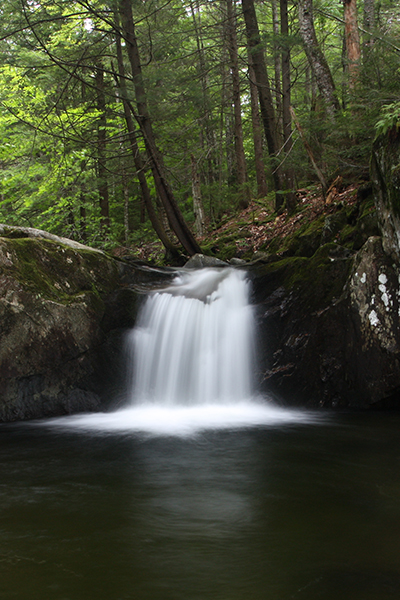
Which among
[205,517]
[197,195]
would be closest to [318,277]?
[205,517]

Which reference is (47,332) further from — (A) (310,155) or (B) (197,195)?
(B) (197,195)

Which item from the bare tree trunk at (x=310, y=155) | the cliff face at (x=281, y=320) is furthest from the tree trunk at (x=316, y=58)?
the cliff face at (x=281, y=320)

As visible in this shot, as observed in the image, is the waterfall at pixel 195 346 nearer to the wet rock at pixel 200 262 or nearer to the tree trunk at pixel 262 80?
the wet rock at pixel 200 262

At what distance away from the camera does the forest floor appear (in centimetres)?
998

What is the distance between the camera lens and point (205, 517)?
11.6 ft

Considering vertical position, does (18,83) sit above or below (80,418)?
above

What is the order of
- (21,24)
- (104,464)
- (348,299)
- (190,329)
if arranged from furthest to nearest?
(21,24), (190,329), (348,299), (104,464)

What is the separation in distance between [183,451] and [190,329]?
11.4ft

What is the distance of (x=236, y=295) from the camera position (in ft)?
29.1

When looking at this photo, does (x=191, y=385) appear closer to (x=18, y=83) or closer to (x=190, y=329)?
(x=190, y=329)

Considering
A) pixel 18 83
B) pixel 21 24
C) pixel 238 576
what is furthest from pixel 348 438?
pixel 18 83

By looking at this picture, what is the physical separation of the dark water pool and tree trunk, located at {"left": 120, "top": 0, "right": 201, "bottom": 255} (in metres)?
7.41

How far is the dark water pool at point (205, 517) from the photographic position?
8.33 ft

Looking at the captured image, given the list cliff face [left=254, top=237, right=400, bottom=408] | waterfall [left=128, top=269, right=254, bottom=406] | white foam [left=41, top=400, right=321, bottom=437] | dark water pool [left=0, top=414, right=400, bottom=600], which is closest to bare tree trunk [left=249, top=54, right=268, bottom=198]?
waterfall [left=128, top=269, right=254, bottom=406]
